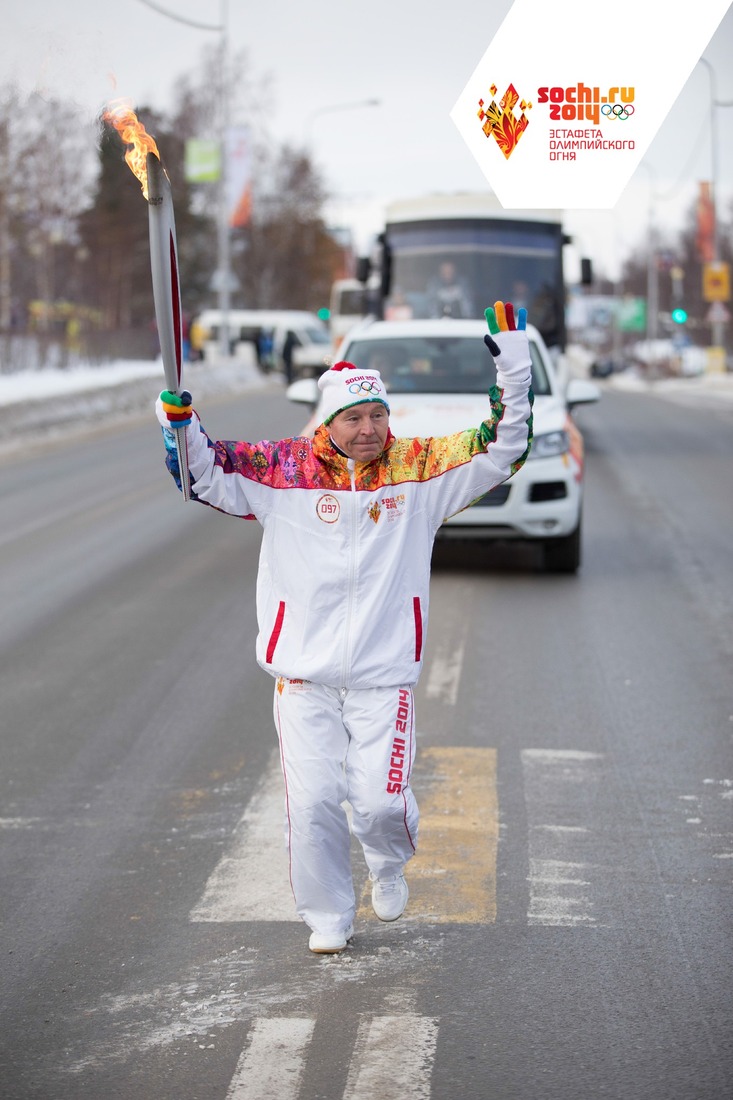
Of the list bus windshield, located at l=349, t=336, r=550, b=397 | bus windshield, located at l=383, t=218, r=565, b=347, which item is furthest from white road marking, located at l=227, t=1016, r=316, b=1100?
bus windshield, located at l=383, t=218, r=565, b=347

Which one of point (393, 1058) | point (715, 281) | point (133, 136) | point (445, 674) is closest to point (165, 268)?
point (133, 136)

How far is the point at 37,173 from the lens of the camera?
1622 inches

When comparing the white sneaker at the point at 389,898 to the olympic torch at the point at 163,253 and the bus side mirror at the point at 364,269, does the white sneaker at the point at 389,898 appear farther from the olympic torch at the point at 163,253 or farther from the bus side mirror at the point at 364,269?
the bus side mirror at the point at 364,269

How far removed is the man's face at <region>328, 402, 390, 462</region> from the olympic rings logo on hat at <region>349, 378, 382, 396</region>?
1.1 inches

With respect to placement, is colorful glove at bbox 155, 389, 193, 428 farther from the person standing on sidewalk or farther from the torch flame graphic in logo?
the torch flame graphic in logo

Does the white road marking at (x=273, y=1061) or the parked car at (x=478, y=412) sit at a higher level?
the parked car at (x=478, y=412)

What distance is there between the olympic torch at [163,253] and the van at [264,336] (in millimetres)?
44884

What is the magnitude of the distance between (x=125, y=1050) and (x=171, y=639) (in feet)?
17.6

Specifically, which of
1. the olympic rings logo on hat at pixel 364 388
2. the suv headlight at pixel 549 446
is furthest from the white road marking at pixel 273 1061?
the suv headlight at pixel 549 446

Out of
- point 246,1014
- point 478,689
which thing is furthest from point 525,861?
point 478,689

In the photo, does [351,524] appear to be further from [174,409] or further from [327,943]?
[327,943]

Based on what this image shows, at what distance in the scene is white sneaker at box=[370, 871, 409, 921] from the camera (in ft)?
15.6

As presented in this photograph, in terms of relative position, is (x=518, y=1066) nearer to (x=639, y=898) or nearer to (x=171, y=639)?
(x=639, y=898)

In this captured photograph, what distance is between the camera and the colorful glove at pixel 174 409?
4.34 metres
